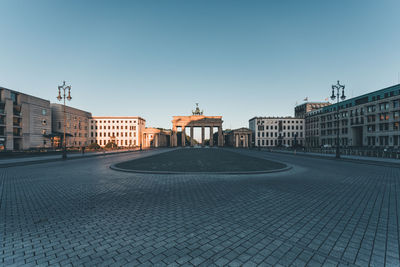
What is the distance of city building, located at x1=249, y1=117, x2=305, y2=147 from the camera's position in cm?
9481

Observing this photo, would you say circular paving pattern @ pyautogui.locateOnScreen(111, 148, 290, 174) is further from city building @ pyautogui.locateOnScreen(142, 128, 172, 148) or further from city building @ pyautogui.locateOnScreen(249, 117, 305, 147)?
city building @ pyautogui.locateOnScreen(249, 117, 305, 147)

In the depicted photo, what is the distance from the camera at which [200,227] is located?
4.57 metres

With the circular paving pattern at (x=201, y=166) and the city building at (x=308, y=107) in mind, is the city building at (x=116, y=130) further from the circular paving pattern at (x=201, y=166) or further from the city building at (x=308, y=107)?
the city building at (x=308, y=107)

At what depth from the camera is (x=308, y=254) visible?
3434mm

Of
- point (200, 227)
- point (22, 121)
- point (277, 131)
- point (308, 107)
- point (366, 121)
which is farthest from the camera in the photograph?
point (308, 107)

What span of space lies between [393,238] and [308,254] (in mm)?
2483

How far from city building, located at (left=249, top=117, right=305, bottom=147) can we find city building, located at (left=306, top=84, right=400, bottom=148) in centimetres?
1311

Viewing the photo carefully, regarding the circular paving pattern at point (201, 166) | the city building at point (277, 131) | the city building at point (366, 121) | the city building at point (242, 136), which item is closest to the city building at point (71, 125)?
the circular paving pattern at point (201, 166)

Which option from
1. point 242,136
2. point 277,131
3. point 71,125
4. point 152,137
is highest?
point 71,125

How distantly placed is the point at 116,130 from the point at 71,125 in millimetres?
21141

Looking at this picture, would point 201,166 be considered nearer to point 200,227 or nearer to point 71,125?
point 200,227

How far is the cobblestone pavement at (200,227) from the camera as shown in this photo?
3.34 meters

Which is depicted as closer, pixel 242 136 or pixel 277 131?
pixel 277 131

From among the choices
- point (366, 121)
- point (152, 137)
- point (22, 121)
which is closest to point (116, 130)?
point (152, 137)
